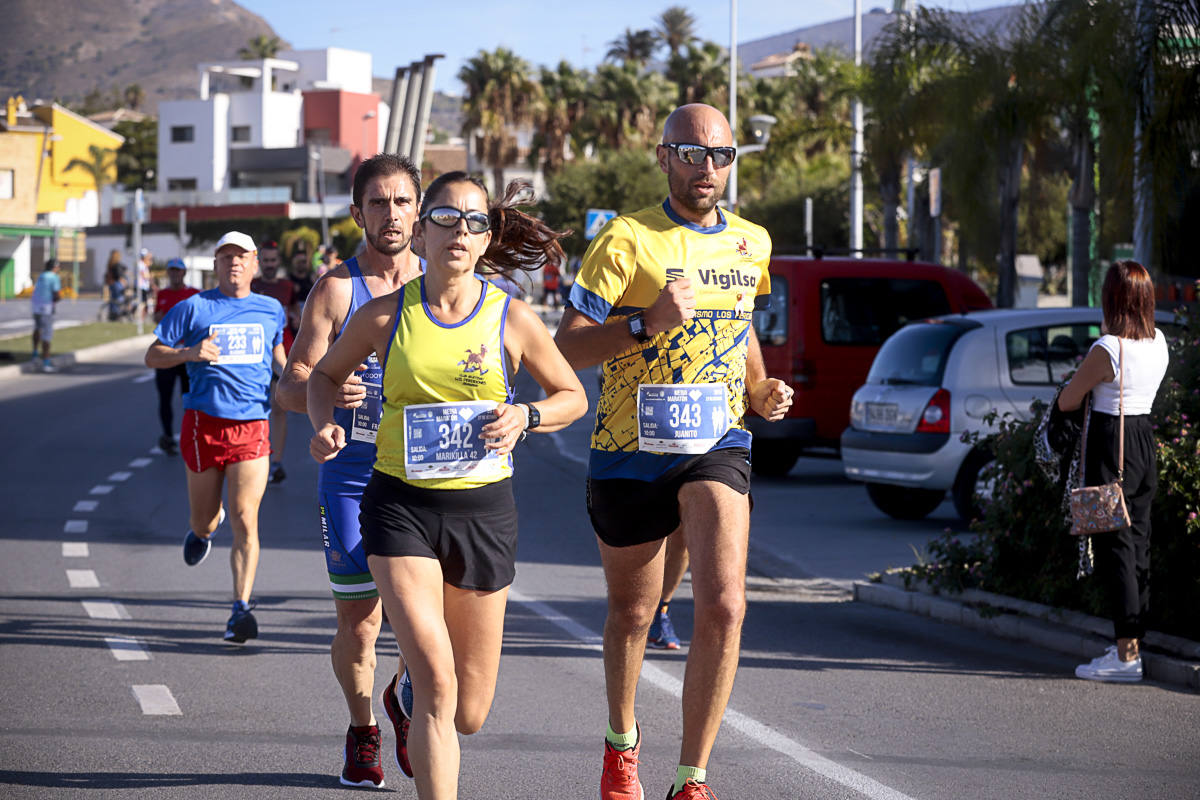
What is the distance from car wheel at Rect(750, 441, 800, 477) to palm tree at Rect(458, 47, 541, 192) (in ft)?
182

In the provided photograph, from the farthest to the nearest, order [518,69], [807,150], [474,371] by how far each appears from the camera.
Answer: [518,69] < [807,150] < [474,371]

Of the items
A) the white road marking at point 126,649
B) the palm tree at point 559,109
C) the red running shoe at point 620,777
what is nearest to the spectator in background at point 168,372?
the white road marking at point 126,649

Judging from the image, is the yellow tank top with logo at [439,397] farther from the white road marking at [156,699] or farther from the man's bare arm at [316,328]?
the white road marking at [156,699]

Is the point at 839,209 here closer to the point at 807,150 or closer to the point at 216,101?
the point at 807,150

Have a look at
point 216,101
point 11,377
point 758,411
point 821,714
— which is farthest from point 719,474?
point 216,101

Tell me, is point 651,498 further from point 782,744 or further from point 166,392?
point 166,392

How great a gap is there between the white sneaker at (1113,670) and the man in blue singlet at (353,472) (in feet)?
11.1

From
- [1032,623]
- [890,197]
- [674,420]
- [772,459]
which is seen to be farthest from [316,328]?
[890,197]

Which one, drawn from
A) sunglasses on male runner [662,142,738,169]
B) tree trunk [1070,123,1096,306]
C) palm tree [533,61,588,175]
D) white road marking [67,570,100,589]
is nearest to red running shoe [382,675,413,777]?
sunglasses on male runner [662,142,738,169]

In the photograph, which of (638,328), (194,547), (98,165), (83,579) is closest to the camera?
(638,328)

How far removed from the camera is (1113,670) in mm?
7031

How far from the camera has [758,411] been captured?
521 centimetres

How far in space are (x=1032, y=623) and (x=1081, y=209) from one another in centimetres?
1152

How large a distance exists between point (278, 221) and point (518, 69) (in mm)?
26481
